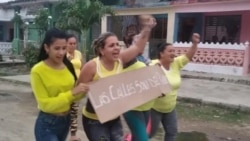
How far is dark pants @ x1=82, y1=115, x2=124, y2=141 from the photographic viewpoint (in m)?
3.40

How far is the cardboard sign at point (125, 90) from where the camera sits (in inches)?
131

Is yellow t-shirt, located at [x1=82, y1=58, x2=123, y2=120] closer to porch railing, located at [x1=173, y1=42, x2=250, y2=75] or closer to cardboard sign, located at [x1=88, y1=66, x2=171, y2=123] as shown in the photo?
cardboard sign, located at [x1=88, y1=66, x2=171, y2=123]

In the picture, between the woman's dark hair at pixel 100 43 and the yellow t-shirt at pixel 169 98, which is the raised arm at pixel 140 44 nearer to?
the woman's dark hair at pixel 100 43

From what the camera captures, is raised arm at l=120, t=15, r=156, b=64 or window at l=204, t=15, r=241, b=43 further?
window at l=204, t=15, r=241, b=43

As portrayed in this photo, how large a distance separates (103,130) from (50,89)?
0.61 m

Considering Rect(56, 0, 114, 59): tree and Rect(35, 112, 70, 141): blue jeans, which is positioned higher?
Rect(56, 0, 114, 59): tree

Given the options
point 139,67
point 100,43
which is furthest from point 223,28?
point 100,43

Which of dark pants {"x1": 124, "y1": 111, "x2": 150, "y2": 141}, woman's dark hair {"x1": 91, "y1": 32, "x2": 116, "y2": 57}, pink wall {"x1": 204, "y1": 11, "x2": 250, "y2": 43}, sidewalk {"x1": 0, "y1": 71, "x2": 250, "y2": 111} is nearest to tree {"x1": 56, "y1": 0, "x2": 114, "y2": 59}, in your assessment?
sidewalk {"x1": 0, "y1": 71, "x2": 250, "y2": 111}

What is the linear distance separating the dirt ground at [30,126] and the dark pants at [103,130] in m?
2.42

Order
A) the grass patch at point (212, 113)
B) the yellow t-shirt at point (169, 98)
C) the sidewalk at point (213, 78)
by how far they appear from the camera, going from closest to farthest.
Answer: the yellow t-shirt at point (169, 98)
the grass patch at point (212, 113)
the sidewalk at point (213, 78)

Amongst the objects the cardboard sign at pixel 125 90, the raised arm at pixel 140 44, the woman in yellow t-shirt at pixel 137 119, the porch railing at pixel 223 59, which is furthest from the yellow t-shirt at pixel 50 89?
the porch railing at pixel 223 59

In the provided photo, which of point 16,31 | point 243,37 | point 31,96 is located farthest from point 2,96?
point 16,31

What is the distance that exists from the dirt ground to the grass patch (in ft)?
1.07

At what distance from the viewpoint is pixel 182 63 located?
4828 mm
